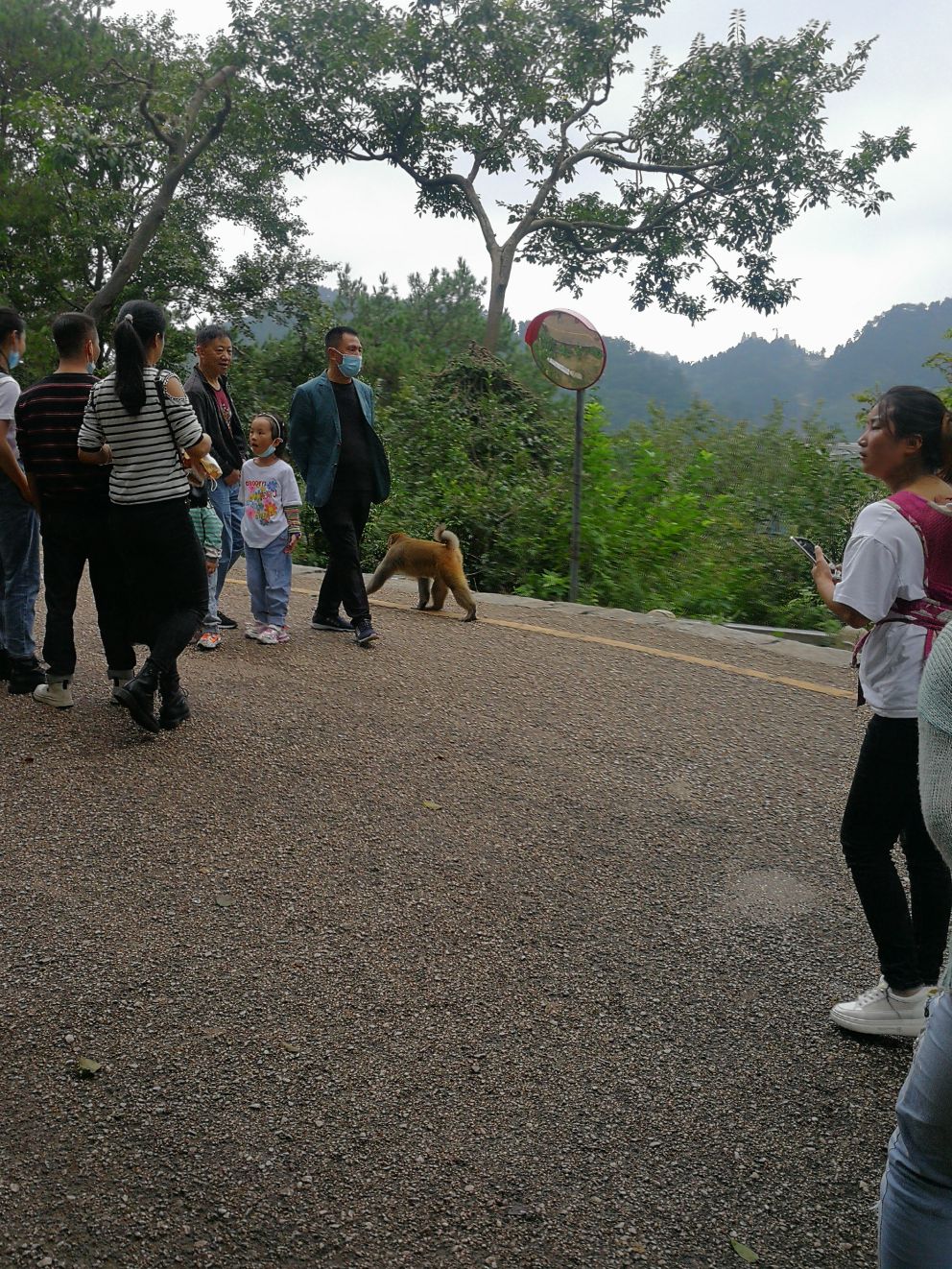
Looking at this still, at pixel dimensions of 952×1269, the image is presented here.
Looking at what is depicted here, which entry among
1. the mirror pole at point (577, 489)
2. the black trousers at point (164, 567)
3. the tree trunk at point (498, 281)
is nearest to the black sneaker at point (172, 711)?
the black trousers at point (164, 567)

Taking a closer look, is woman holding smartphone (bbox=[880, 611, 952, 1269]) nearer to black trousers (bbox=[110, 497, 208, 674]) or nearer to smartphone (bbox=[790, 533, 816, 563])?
smartphone (bbox=[790, 533, 816, 563])

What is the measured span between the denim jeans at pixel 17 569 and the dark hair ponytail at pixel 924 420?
14.3 ft

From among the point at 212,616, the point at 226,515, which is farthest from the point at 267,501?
the point at 212,616

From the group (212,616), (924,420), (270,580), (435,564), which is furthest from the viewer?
(435,564)

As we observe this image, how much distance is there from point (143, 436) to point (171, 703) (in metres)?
1.36

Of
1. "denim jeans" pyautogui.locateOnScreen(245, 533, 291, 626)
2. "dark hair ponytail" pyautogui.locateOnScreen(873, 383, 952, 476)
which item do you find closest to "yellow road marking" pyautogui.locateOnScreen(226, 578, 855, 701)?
"denim jeans" pyautogui.locateOnScreen(245, 533, 291, 626)

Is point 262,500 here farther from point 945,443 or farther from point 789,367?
point 789,367

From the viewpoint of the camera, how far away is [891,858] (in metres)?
3.23

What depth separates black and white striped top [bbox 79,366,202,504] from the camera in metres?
4.97

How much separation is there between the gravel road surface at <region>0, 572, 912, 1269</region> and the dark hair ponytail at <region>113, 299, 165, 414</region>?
1.68 meters

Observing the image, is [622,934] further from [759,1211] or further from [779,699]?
[779,699]

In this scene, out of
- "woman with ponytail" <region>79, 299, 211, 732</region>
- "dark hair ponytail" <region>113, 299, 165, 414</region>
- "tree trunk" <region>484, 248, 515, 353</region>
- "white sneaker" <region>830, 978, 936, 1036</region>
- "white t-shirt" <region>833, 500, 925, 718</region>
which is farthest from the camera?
"tree trunk" <region>484, 248, 515, 353</region>

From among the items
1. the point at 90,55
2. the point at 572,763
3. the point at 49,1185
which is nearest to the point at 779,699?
the point at 572,763

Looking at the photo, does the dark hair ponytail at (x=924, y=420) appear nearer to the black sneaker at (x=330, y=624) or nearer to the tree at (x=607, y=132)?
the black sneaker at (x=330, y=624)
